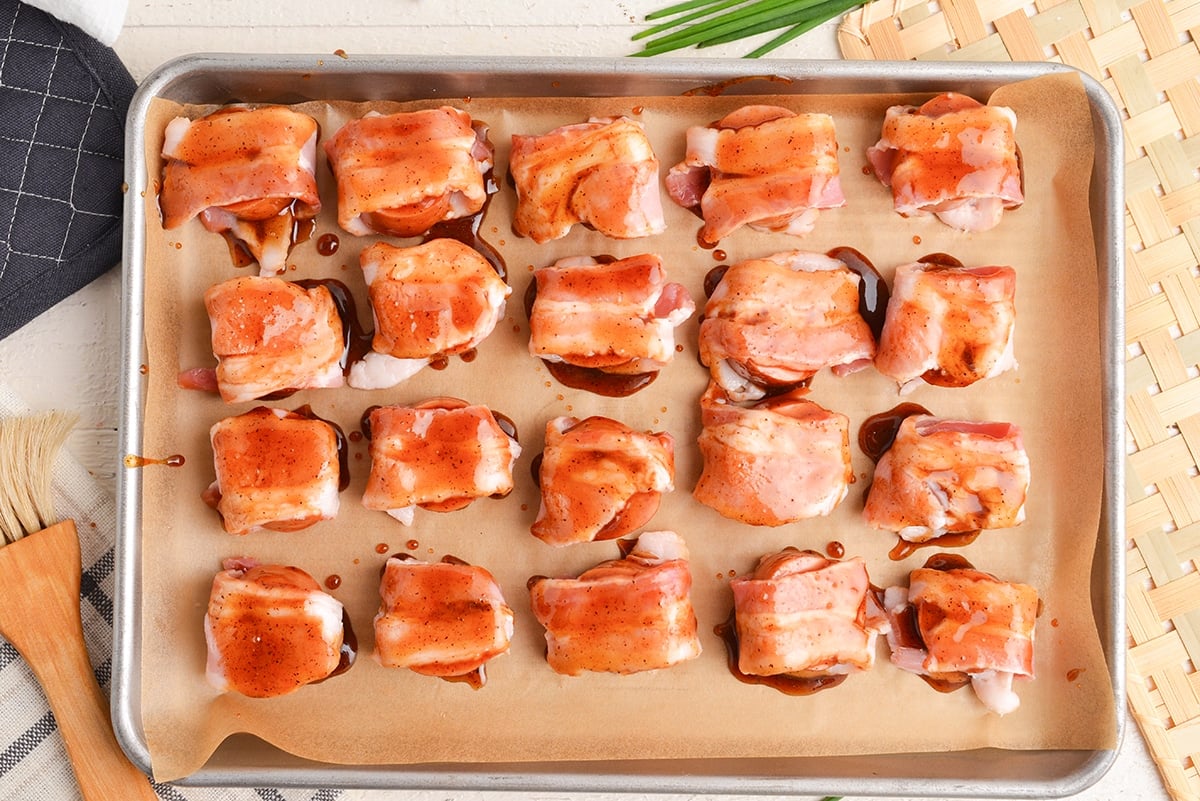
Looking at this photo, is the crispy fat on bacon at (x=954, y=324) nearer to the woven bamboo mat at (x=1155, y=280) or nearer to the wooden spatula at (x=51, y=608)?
the woven bamboo mat at (x=1155, y=280)

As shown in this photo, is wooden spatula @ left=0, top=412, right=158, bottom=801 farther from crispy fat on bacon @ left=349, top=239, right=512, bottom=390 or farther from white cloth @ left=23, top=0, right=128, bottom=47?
white cloth @ left=23, top=0, right=128, bottom=47

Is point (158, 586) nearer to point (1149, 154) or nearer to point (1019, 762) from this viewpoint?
point (1019, 762)

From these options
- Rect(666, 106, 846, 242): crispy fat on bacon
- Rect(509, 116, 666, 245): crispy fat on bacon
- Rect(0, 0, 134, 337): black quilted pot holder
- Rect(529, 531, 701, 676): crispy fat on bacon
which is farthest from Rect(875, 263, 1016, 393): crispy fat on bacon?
Rect(0, 0, 134, 337): black quilted pot holder

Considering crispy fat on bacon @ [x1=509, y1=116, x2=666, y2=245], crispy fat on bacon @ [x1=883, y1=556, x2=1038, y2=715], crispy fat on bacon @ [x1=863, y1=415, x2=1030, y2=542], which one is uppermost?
crispy fat on bacon @ [x1=509, y1=116, x2=666, y2=245]

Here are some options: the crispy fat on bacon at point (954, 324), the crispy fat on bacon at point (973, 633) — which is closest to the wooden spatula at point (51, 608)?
the crispy fat on bacon at point (973, 633)

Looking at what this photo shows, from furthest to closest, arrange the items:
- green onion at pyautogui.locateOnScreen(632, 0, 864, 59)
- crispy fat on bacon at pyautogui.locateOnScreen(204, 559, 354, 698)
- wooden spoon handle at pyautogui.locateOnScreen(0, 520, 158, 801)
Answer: green onion at pyautogui.locateOnScreen(632, 0, 864, 59)
wooden spoon handle at pyautogui.locateOnScreen(0, 520, 158, 801)
crispy fat on bacon at pyautogui.locateOnScreen(204, 559, 354, 698)

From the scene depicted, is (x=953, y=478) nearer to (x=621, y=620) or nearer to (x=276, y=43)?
(x=621, y=620)
